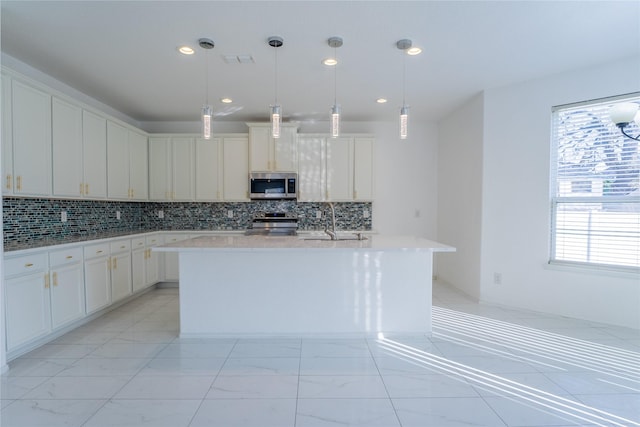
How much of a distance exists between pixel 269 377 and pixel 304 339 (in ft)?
2.17

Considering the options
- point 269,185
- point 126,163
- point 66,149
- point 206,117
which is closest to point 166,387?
point 206,117

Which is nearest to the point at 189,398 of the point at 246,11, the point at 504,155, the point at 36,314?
the point at 36,314

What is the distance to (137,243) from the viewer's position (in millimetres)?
4043

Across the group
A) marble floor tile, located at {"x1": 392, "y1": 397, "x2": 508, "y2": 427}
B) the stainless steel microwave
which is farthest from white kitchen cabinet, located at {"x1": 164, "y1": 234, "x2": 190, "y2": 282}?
marble floor tile, located at {"x1": 392, "y1": 397, "x2": 508, "y2": 427}

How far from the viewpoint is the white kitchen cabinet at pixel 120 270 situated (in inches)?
140

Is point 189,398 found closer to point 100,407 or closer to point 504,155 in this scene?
point 100,407

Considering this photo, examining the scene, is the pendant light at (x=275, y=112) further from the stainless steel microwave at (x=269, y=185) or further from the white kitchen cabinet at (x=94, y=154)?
the white kitchen cabinet at (x=94, y=154)

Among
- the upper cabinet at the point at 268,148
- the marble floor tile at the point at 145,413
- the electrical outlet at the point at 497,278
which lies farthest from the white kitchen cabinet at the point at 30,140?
the electrical outlet at the point at 497,278

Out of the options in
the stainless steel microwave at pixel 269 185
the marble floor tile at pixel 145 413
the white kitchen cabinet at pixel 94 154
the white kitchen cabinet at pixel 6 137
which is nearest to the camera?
the marble floor tile at pixel 145 413

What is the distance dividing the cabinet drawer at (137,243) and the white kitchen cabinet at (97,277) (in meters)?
0.49

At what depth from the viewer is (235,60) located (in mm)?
2945

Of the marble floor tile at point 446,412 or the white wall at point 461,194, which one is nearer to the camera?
the marble floor tile at point 446,412

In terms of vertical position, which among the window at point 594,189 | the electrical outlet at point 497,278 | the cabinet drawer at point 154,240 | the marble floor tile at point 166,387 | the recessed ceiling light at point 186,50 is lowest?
the marble floor tile at point 166,387

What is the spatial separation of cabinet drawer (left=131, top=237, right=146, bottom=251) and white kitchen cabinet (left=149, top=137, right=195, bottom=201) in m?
0.85
